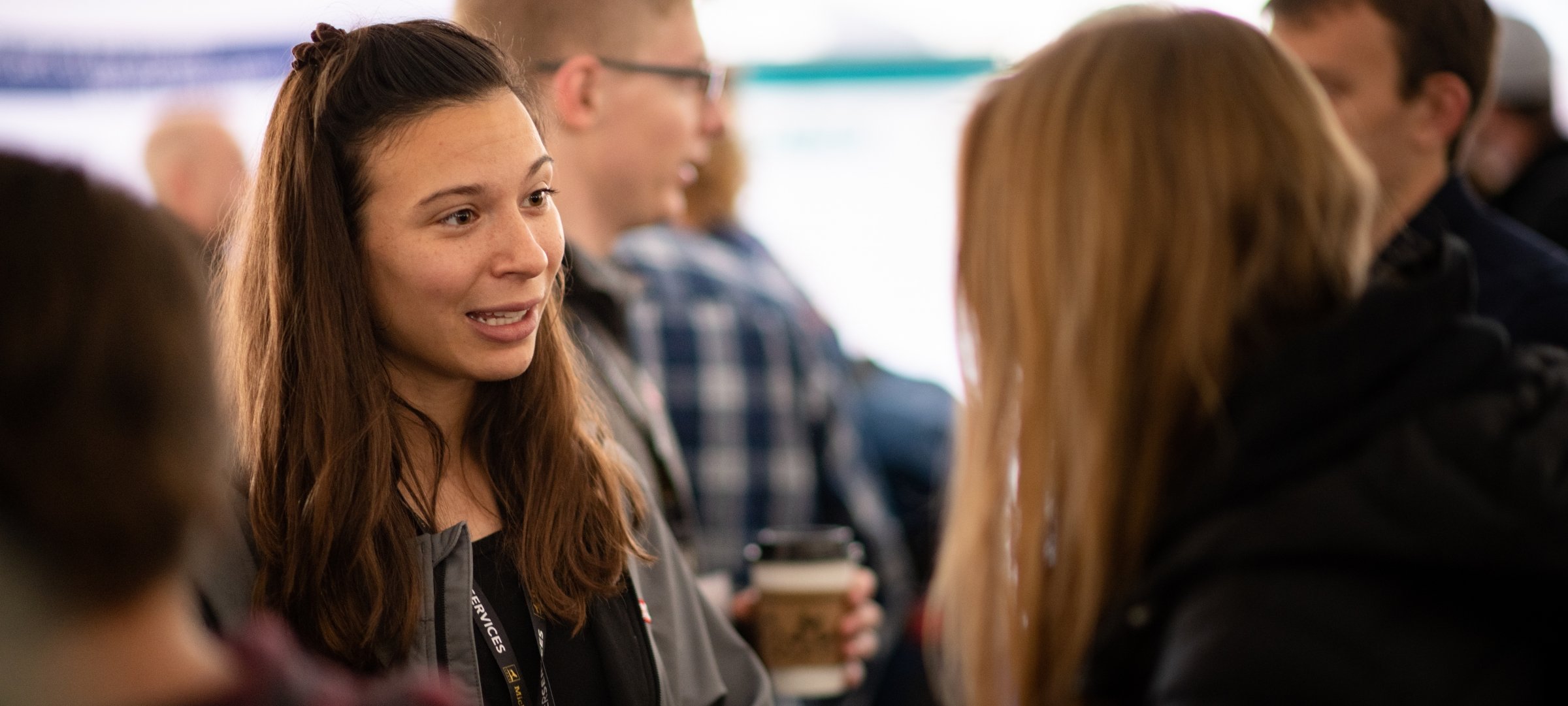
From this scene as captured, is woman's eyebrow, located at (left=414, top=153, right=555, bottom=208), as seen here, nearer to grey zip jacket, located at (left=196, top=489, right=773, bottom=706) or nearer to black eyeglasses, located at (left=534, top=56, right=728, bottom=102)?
grey zip jacket, located at (left=196, top=489, right=773, bottom=706)

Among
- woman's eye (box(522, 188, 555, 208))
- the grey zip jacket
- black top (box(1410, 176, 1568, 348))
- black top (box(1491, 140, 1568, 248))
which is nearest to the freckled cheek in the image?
woman's eye (box(522, 188, 555, 208))

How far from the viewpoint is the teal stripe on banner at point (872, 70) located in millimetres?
4379

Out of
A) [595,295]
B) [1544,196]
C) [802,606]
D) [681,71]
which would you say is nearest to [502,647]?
[802,606]

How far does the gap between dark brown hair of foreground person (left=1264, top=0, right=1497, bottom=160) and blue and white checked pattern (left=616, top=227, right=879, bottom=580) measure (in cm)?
133

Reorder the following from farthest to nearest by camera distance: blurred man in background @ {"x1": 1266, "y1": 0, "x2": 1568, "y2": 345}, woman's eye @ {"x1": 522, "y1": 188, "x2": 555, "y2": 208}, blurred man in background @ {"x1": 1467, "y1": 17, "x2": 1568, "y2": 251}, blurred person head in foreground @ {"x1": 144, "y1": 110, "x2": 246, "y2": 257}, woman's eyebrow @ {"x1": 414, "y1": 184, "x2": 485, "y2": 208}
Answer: blurred person head in foreground @ {"x1": 144, "y1": 110, "x2": 246, "y2": 257} → blurred man in background @ {"x1": 1467, "y1": 17, "x2": 1568, "y2": 251} → blurred man in background @ {"x1": 1266, "y1": 0, "x2": 1568, "y2": 345} → woman's eye @ {"x1": 522, "y1": 188, "x2": 555, "y2": 208} → woman's eyebrow @ {"x1": 414, "y1": 184, "x2": 485, "y2": 208}

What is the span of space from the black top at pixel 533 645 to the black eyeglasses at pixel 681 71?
120cm

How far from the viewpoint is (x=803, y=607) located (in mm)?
1847

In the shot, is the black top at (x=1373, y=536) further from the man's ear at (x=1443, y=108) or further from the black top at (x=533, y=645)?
the man's ear at (x=1443, y=108)

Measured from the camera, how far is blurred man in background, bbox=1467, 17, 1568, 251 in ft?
10.5

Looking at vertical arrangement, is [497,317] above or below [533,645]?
above

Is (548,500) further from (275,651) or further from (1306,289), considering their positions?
(1306,289)

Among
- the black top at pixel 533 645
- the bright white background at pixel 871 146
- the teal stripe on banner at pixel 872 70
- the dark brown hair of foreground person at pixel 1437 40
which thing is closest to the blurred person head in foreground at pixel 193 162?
the bright white background at pixel 871 146

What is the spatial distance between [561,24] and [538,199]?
3.11 ft

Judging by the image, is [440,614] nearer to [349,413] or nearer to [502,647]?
[502,647]
